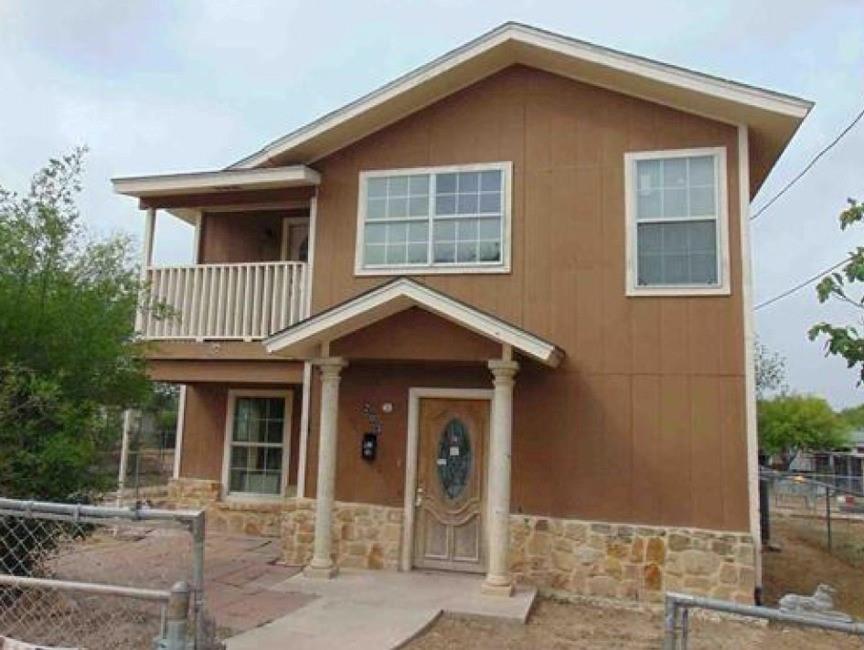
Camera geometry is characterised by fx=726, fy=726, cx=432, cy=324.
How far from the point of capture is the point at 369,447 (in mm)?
9320

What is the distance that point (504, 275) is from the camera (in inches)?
362

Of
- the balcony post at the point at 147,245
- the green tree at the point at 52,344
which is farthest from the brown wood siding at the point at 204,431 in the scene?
the green tree at the point at 52,344

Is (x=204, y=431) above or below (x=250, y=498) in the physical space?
above

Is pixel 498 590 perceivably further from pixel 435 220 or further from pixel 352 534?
pixel 435 220

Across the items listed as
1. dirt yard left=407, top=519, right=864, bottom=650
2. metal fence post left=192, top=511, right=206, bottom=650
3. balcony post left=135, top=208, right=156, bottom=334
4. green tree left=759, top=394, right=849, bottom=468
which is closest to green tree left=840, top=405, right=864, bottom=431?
green tree left=759, top=394, right=849, bottom=468

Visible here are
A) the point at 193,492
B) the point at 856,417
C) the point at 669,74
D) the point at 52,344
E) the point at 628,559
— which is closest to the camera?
the point at 52,344

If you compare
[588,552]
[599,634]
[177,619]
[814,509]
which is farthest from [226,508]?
[814,509]

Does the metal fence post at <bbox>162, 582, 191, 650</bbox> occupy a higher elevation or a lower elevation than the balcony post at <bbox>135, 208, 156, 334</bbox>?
lower

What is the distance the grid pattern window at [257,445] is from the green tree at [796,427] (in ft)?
103

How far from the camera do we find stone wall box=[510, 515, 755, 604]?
784 centimetres

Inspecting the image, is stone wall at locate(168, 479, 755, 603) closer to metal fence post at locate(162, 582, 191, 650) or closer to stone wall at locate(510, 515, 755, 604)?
stone wall at locate(510, 515, 755, 604)

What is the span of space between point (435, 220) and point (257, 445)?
190 inches

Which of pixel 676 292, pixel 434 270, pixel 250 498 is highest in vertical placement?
pixel 434 270

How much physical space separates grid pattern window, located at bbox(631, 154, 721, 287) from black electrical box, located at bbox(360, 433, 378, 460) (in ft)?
12.6
